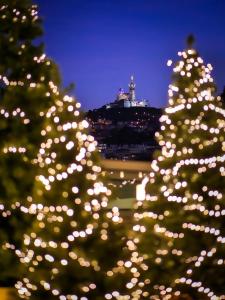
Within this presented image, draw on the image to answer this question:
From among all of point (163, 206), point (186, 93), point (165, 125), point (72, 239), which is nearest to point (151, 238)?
point (163, 206)

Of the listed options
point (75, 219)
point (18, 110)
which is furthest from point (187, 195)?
point (18, 110)

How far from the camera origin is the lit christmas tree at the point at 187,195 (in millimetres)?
3766

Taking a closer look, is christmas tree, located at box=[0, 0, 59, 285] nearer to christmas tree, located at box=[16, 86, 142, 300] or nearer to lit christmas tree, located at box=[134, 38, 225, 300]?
christmas tree, located at box=[16, 86, 142, 300]

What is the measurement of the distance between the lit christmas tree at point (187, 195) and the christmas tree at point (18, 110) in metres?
0.89

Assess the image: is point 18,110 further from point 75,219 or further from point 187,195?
point 187,195

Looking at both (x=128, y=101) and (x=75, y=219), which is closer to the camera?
(x=75, y=219)

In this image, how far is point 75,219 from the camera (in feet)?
11.9

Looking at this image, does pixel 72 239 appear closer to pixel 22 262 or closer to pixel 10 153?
pixel 22 262

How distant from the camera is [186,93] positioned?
4.00 metres

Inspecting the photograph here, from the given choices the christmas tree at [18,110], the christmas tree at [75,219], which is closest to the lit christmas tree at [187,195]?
the christmas tree at [75,219]

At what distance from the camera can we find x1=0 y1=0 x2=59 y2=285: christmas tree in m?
3.77

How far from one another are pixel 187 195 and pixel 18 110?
4.62 ft

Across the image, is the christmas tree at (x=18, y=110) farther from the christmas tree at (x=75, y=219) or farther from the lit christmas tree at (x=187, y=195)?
the lit christmas tree at (x=187, y=195)

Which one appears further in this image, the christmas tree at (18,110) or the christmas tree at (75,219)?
the christmas tree at (18,110)
